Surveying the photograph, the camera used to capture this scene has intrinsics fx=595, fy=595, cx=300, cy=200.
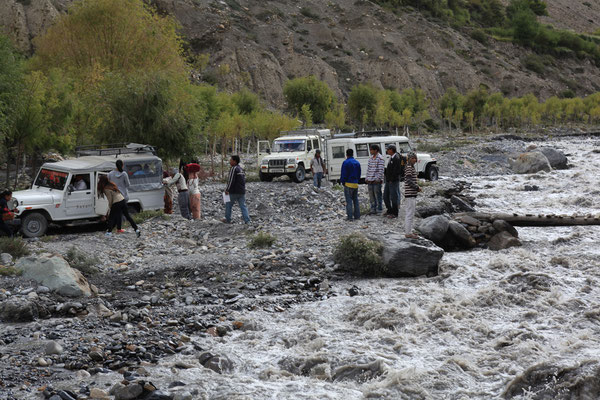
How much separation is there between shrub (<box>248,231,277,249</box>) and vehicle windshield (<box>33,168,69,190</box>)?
522 cm

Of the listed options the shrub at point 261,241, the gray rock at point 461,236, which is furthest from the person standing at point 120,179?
the gray rock at point 461,236

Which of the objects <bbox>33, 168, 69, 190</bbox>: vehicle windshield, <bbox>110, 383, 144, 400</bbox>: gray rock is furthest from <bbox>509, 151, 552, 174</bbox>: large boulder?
<bbox>110, 383, 144, 400</bbox>: gray rock

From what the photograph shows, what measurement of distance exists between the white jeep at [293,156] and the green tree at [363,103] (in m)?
47.6

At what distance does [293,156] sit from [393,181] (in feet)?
33.1

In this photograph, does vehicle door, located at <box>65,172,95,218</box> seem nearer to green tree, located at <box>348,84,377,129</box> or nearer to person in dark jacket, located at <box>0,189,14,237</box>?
person in dark jacket, located at <box>0,189,14,237</box>

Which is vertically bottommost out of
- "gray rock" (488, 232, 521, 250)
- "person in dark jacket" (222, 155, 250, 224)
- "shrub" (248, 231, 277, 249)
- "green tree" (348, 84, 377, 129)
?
"gray rock" (488, 232, 521, 250)

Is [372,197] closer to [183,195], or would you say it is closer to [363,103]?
[183,195]

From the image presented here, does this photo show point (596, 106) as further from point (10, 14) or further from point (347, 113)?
point (10, 14)

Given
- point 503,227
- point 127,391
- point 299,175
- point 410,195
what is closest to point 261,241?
point 410,195

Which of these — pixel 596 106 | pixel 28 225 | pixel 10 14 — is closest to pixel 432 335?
pixel 28 225

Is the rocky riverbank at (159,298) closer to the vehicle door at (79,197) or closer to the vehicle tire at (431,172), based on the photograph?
the vehicle door at (79,197)

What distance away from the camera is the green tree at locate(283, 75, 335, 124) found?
68.3 meters

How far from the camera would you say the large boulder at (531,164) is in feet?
110

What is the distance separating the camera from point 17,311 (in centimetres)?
915
